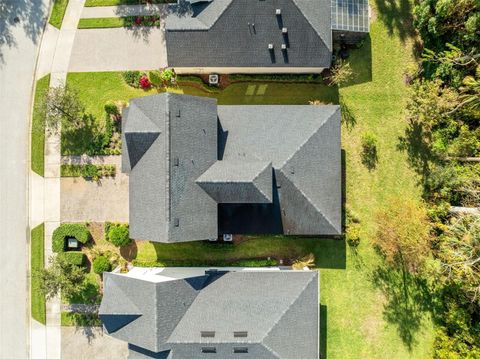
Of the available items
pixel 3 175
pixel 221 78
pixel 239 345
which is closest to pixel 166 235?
pixel 239 345

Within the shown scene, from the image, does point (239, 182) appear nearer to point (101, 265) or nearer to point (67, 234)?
point (101, 265)

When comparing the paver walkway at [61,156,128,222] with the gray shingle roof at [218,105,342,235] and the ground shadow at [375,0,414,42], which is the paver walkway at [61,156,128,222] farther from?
the ground shadow at [375,0,414,42]

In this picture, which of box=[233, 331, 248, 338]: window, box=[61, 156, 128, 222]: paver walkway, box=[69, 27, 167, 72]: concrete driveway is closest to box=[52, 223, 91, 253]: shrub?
box=[61, 156, 128, 222]: paver walkway

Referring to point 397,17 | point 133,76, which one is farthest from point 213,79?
point 397,17

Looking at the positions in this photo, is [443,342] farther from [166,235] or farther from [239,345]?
[166,235]

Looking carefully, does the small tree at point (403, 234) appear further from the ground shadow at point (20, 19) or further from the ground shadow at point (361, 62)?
the ground shadow at point (20, 19)

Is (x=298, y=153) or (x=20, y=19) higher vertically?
(x=20, y=19)

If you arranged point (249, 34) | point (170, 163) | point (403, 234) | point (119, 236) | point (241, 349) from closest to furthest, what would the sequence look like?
1. point (170, 163)
2. point (241, 349)
3. point (249, 34)
4. point (403, 234)
5. point (119, 236)

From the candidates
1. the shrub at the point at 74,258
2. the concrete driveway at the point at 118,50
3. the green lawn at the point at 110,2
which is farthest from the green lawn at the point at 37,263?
the green lawn at the point at 110,2
